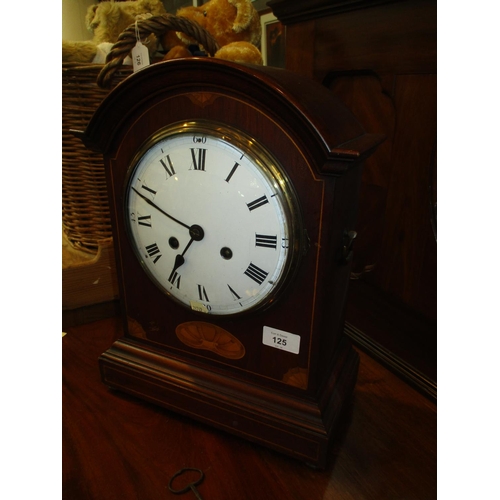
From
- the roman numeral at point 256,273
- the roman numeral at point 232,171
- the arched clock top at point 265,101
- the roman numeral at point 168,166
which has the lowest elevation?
the roman numeral at point 256,273

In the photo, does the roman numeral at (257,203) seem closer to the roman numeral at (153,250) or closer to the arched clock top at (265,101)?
the arched clock top at (265,101)

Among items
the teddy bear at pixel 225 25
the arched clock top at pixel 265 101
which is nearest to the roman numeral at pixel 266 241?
the arched clock top at pixel 265 101

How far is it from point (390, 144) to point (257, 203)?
1.08 ft

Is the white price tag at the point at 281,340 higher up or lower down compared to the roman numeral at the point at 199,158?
lower down

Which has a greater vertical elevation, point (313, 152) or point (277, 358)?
point (313, 152)

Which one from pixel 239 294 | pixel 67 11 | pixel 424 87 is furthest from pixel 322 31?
pixel 67 11

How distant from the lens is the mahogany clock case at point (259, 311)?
0.52m

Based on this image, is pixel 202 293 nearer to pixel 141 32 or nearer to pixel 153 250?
pixel 153 250

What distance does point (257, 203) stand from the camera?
0.55 meters

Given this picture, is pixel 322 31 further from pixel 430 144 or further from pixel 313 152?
pixel 313 152

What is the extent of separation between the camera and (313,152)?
0.50 meters

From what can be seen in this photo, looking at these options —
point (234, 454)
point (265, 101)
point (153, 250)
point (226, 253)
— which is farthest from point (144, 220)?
point (234, 454)

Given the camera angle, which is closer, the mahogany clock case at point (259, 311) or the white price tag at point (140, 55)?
the mahogany clock case at point (259, 311)

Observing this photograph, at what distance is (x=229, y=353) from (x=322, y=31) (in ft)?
1.99
